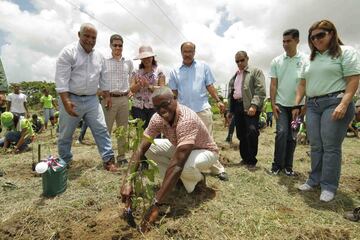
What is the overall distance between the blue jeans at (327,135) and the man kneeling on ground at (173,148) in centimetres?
108

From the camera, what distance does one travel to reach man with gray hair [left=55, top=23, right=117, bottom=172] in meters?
3.90

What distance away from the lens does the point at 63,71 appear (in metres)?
3.89

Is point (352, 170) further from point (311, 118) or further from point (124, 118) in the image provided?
point (124, 118)

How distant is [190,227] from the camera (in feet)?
8.77

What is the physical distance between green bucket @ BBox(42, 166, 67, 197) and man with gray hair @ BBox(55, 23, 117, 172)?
0.63m

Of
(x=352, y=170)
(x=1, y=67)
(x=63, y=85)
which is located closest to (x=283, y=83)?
(x=352, y=170)

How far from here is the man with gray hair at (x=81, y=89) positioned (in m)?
3.90

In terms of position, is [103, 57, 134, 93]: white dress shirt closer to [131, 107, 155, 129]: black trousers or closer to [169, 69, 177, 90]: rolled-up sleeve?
[131, 107, 155, 129]: black trousers

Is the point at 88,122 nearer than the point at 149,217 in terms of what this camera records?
No

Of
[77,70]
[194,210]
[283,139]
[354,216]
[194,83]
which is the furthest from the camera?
[194,83]

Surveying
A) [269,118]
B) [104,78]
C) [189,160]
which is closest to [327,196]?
[189,160]

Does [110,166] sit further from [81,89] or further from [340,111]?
[340,111]

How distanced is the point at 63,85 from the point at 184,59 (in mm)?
1550

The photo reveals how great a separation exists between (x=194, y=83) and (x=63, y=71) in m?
1.64
